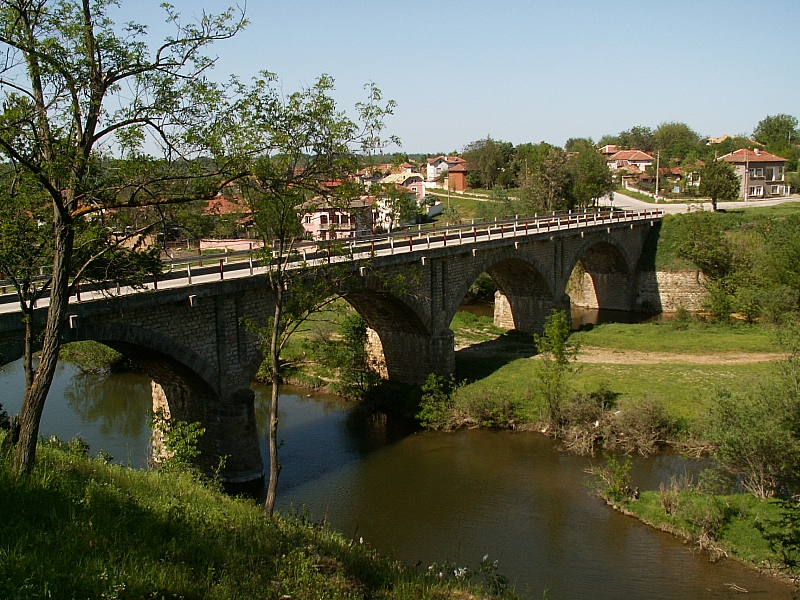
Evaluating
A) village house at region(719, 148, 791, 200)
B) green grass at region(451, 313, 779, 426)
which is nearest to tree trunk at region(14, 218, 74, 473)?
green grass at region(451, 313, 779, 426)

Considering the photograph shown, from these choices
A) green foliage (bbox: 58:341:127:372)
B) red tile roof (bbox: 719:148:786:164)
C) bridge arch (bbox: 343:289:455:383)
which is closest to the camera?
bridge arch (bbox: 343:289:455:383)

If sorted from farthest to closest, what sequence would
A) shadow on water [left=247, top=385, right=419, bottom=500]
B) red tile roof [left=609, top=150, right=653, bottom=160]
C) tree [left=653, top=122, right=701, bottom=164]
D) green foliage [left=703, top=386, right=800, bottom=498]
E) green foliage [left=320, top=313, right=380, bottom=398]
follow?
tree [left=653, top=122, right=701, bottom=164] → red tile roof [left=609, top=150, right=653, bottom=160] → green foliage [left=320, top=313, right=380, bottom=398] → shadow on water [left=247, top=385, right=419, bottom=500] → green foliage [left=703, top=386, right=800, bottom=498]

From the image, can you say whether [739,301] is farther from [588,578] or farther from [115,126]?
[115,126]

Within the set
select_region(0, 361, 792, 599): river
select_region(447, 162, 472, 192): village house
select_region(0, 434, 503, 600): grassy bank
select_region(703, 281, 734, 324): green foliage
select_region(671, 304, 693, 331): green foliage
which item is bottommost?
select_region(0, 361, 792, 599): river

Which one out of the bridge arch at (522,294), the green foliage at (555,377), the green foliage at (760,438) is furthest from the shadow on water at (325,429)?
the bridge arch at (522,294)

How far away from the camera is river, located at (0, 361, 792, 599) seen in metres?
17.2

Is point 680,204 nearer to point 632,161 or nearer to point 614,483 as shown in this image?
point 632,161

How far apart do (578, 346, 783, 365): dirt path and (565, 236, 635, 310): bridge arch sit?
1828 centimetres

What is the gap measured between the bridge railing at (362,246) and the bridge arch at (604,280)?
2.79 m

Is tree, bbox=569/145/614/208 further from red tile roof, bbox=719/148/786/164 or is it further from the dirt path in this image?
the dirt path

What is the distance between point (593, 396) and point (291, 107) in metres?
18.4

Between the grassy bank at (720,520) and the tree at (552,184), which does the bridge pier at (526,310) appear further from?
the tree at (552,184)

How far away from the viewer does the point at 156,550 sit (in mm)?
8922

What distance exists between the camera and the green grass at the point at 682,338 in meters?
36.2
